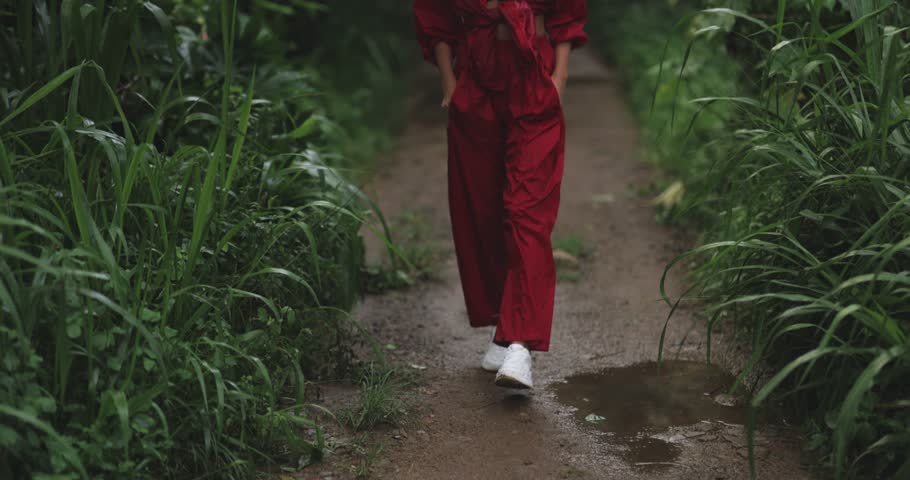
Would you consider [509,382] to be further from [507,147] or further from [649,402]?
[507,147]

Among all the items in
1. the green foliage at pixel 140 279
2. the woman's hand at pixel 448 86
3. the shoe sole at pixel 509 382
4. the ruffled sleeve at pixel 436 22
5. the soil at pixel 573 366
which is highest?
the ruffled sleeve at pixel 436 22

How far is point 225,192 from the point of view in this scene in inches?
124

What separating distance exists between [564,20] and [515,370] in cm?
125

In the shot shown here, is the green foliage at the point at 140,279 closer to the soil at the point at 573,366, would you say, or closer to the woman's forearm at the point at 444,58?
the soil at the point at 573,366

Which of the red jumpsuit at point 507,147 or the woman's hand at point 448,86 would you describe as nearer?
the red jumpsuit at point 507,147

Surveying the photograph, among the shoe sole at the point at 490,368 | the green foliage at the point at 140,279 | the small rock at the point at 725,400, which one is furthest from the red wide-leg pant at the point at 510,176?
the small rock at the point at 725,400

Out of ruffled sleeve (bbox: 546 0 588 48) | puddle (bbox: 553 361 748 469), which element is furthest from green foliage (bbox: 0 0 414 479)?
ruffled sleeve (bbox: 546 0 588 48)

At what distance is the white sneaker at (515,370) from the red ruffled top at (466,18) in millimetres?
1106

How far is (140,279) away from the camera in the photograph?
9.14 feet

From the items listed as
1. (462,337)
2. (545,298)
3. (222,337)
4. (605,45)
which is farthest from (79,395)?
(605,45)

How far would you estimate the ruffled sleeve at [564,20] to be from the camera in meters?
3.70

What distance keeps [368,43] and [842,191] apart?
27.6 feet

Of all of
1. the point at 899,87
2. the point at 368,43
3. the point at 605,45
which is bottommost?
the point at 605,45

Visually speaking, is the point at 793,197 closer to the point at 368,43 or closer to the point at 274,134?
the point at 274,134
